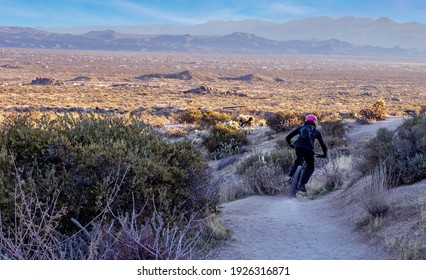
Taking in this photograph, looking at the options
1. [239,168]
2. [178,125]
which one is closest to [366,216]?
[239,168]

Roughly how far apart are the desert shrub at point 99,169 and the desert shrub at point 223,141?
10.7 m

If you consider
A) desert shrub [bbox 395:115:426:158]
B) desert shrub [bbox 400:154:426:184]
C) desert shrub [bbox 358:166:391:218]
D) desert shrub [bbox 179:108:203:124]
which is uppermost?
desert shrub [bbox 395:115:426:158]

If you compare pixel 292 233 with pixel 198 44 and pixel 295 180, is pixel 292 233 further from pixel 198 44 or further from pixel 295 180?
pixel 198 44

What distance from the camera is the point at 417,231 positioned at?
18.3 ft

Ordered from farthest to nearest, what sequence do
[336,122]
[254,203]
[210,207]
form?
[336,122]
[254,203]
[210,207]

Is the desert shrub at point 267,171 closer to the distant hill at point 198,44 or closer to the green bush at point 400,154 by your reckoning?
the green bush at point 400,154

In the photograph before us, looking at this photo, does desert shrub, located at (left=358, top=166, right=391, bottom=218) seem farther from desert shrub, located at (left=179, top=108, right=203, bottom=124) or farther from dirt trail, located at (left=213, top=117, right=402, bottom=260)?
desert shrub, located at (left=179, top=108, right=203, bottom=124)

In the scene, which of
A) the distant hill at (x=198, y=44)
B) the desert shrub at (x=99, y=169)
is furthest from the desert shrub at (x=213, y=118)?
the distant hill at (x=198, y=44)

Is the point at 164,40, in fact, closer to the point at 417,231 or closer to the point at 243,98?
the point at 243,98

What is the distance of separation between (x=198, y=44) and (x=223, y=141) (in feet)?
599

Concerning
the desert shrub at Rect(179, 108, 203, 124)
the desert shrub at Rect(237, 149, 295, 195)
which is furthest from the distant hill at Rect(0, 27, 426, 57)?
the desert shrub at Rect(237, 149, 295, 195)

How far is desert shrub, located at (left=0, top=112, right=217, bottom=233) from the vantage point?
5.26 metres

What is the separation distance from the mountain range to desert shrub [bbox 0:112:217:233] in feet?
73.1
